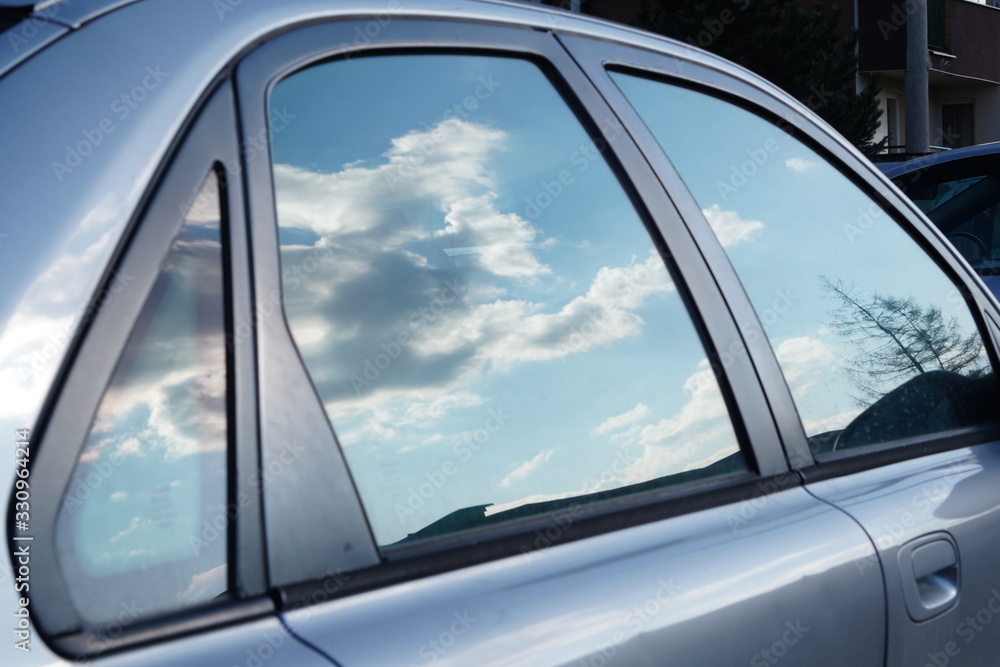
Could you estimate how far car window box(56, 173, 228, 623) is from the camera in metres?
0.92

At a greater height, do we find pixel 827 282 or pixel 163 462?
pixel 827 282

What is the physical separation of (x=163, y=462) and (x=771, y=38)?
14949mm

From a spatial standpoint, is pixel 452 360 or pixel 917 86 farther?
pixel 917 86

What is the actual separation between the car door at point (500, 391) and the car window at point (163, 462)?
5cm

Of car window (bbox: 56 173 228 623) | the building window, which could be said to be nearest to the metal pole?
car window (bbox: 56 173 228 623)

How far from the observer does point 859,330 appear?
1906 millimetres

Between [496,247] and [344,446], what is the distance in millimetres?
406

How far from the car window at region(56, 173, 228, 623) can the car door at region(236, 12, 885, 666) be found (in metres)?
0.05

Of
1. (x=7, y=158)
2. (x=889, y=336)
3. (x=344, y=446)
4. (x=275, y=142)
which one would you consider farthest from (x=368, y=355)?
(x=889, y=336)

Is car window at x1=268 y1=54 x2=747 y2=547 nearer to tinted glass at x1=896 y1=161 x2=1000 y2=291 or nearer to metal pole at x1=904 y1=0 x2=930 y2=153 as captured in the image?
tinted glass at x1=896 y1=161 x2=1000 y2=291

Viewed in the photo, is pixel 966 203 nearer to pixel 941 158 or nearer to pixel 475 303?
pixel 941 158

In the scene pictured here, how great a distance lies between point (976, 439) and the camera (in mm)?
Answer: 2025

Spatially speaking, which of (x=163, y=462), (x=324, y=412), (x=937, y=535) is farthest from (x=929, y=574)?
(x=163, y=462)

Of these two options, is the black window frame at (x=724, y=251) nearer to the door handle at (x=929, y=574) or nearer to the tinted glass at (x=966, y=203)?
the door handle at (x=929, y=574)
